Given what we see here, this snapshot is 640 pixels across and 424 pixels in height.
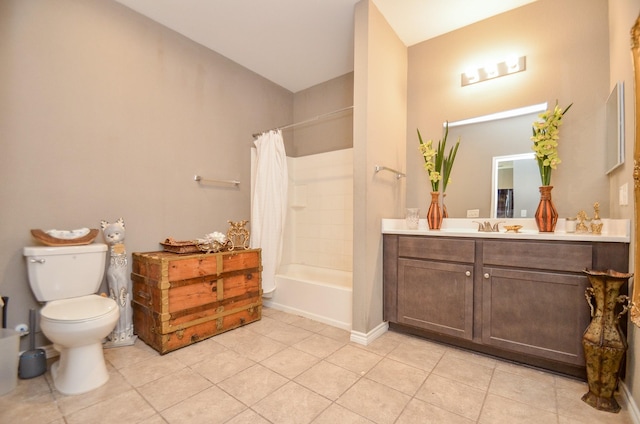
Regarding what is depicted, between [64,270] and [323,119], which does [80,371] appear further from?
[323,119]

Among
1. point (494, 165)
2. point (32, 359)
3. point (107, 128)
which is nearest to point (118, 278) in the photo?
point (32, 359)

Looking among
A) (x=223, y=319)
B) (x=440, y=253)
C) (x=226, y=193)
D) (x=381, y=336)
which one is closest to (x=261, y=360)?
(x=223, y=319)

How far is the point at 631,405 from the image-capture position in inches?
50.9

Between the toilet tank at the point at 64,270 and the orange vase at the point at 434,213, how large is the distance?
7.85ft

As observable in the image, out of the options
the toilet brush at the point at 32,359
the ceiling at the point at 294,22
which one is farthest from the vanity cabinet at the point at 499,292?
the toilet brush at the point at 32,359

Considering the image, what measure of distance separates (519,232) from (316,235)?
2.01 metres

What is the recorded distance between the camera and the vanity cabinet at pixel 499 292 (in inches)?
60.7

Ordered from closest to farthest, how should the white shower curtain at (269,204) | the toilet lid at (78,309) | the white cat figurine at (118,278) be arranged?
the toilet lid at (78,309)
the white cat figurine at (118,278)
the white shower curtain at (269,204)

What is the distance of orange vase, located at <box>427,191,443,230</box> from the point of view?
2.29 meters

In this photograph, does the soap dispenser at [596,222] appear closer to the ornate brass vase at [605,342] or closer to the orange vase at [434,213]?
the ornate brass vase at [605,342]

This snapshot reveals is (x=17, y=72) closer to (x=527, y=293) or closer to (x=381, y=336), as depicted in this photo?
(x=381, y=336)

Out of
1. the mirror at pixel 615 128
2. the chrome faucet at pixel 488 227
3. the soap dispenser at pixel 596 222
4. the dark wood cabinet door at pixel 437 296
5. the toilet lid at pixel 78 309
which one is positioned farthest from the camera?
the chrome faucet at pixel 488 227

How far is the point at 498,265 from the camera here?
1.77 m

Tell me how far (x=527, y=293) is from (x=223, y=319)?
2.13 metres
